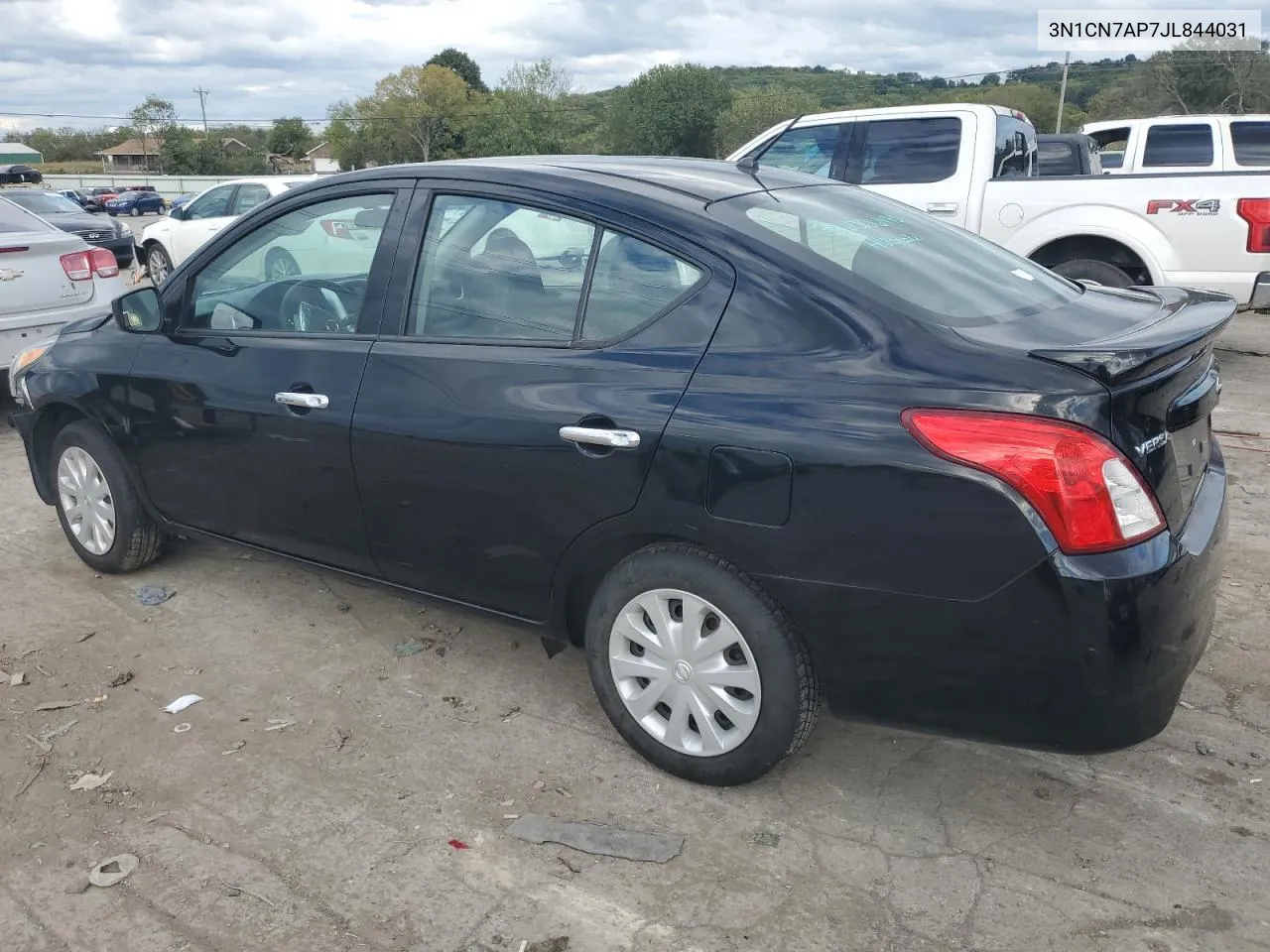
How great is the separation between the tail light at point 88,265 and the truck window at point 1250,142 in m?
11.3

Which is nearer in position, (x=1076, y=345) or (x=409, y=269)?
(x=1076, y=345)

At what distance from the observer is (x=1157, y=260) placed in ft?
24.9

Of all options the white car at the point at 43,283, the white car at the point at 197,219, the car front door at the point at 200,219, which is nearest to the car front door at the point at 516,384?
the white car at the point at 43,283

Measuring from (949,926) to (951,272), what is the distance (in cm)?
177

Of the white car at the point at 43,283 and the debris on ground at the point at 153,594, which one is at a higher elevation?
the white car at the point at 43,283

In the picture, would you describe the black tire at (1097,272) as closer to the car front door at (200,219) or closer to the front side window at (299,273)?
the front side window at (299,273)

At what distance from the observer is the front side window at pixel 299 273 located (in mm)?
3537

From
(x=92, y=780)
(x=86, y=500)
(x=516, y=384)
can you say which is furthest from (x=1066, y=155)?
(x=92, y=780)

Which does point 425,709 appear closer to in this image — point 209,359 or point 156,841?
point 156,841

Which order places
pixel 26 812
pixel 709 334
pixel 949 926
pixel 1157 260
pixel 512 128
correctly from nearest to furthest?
1. pixel 949 926
2. pixel 709 334
3. pixel 26 812
4. pixel 1157 260
5. pixel 512 128

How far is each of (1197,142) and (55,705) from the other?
12.4 meters

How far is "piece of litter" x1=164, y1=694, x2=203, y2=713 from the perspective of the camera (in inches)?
139

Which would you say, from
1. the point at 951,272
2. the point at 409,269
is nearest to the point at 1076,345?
the point at 951,272

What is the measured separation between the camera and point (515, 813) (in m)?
2.95
